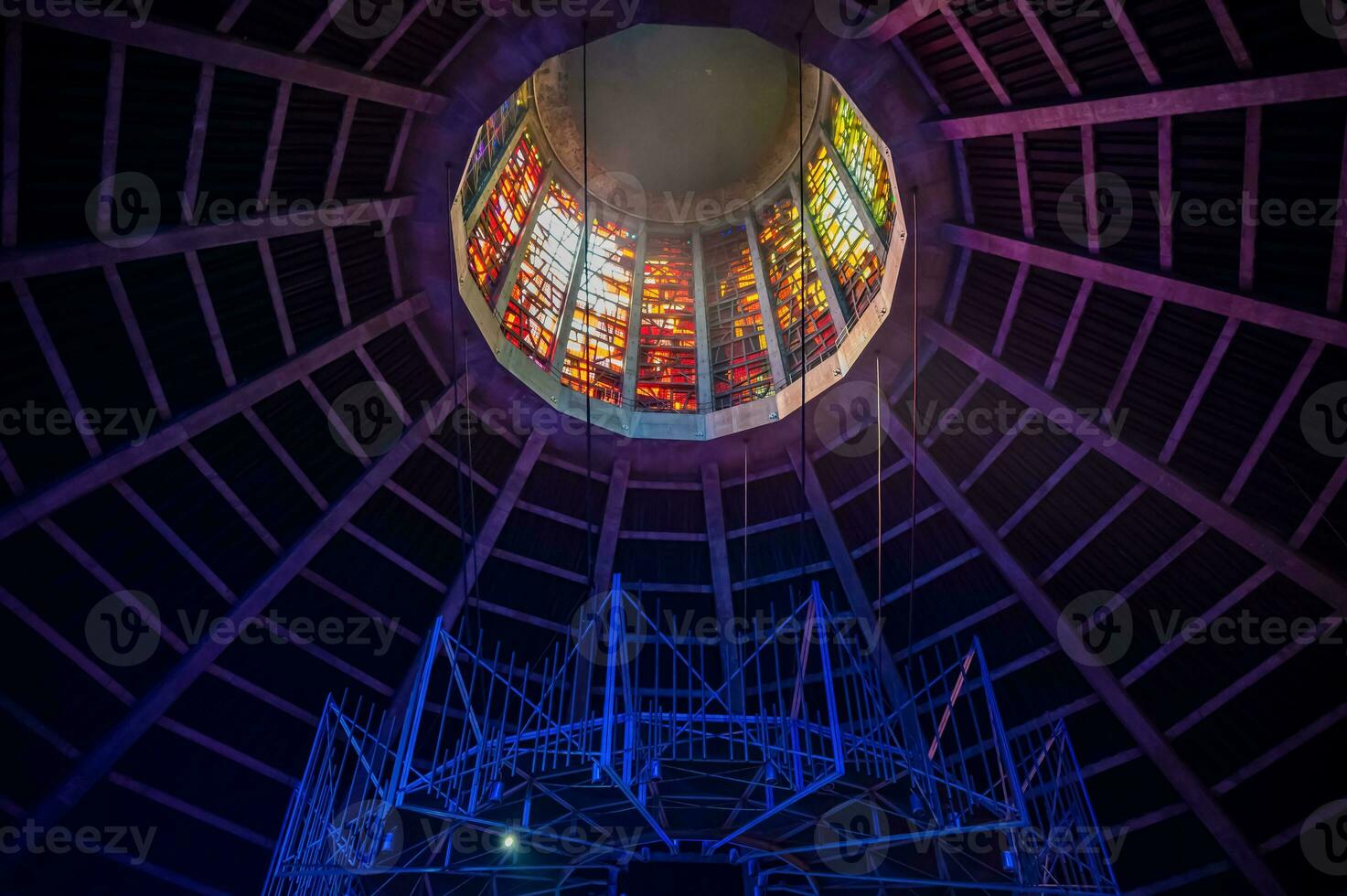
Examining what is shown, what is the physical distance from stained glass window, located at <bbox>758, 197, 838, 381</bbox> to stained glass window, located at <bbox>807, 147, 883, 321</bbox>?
647mm

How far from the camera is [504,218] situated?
23.3 metres

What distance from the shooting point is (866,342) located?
19562mm

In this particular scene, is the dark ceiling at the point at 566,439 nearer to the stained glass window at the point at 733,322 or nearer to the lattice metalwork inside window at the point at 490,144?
the stained glass window at the point at 733,322

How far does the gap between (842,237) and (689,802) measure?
13.7 meters

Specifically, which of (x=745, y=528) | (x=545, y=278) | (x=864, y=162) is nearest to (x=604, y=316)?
(x=545, y=278)

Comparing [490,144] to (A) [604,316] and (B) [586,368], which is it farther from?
(B) [586,368]

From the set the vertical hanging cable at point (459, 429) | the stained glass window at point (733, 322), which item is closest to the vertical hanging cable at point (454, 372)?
the vertical hanging cable at point (459, 429)

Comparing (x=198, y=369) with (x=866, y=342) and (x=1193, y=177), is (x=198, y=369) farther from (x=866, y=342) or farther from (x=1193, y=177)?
(x=1193, y=177)

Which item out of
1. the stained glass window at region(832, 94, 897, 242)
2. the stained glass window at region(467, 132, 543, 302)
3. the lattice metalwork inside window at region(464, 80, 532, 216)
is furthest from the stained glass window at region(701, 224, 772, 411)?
the lattice metalwork inside window at region(464, 80, 532, 216)

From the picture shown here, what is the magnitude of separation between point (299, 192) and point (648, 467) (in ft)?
30.2

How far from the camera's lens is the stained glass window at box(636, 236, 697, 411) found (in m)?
23.8

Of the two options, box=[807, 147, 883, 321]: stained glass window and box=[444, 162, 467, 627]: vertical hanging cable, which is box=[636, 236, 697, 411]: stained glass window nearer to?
box=[807, 147, 883, 321]: stained glass window

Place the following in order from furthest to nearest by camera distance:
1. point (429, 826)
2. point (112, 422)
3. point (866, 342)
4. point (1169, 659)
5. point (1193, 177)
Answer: point (866, 342) < point (1169, 659) < point (429, 826) < point (112, 422) < point (1193, 177)

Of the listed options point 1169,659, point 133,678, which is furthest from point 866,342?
point 133,678
